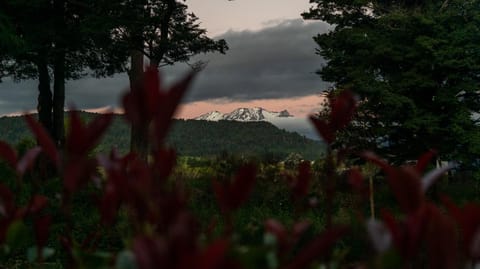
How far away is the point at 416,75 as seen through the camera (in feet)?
61.2

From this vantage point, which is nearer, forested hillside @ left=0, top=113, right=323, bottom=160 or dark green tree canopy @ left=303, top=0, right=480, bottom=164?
dark green tree canopy @ left=303, top=0, right=480, bottom=164

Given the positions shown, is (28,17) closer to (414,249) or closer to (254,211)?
(254,211)

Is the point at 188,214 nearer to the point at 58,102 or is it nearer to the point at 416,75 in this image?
the point at 416,75

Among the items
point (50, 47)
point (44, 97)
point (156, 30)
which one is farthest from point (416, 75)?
point (44, 97)

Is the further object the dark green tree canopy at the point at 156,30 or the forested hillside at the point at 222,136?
the forested hillside at the point at 222,136

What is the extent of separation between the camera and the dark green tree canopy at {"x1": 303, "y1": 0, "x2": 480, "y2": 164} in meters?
18.1

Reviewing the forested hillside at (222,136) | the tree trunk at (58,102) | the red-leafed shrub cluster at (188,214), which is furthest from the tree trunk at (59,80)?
the forested hillside at (222,136)

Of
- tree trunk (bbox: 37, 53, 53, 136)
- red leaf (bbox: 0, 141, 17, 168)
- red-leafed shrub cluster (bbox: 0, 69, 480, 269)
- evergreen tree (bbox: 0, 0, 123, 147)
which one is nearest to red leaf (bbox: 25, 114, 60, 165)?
red-leafed shrub cluster (bbox: 0, 69, 480, 269)

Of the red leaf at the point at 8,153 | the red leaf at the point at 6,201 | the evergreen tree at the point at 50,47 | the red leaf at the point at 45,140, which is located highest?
the evergreen tree at the point at 50,47

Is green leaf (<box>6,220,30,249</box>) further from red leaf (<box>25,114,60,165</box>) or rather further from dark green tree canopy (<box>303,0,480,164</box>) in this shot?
dark green tree canopy (<box>303,0,480,164</box>)

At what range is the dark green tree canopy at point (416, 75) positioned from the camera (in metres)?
18.1

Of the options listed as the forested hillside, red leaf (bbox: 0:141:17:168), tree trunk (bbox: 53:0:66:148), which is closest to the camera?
red leaf (bbox: 0:141:17:168)

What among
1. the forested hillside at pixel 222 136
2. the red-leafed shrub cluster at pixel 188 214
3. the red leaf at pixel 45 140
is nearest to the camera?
the red-leafed shrub cluster at pixel 188 214

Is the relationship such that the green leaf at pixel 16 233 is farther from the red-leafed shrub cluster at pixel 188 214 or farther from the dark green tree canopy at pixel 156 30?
the dark green tree canopy at pixel 156 30
